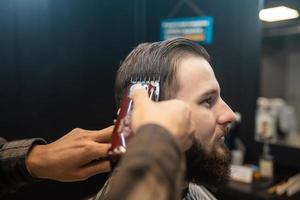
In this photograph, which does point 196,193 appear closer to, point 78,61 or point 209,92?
point 209,92

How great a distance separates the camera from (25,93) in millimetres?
1611

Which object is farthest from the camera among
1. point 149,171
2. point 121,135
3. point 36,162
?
point 36,162

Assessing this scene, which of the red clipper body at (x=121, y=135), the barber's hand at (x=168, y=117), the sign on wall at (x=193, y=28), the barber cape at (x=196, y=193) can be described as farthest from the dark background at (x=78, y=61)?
the barber's hand at (x=168, y=117)

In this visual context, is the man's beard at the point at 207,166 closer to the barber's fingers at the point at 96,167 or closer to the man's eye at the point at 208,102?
the man's eye at the point at 208,102

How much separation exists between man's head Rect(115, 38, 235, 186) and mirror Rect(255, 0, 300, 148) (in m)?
1.37

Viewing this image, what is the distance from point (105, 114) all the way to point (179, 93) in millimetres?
816

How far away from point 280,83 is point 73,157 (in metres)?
2.11


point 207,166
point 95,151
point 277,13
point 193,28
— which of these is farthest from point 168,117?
point 277,13

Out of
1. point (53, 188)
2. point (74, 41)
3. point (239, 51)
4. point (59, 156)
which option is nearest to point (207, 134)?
point (59, 156)

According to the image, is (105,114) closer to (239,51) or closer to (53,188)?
(53,188)

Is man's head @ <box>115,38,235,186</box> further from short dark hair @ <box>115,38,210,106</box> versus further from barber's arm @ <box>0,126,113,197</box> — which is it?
barber's arm @ <box>0,126,113,197</box>

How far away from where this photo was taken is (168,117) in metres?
0.56

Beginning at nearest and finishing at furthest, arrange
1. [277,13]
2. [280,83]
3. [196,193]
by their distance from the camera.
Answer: [196,193], [277,13], [280,83]

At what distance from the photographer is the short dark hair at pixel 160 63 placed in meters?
1.04
